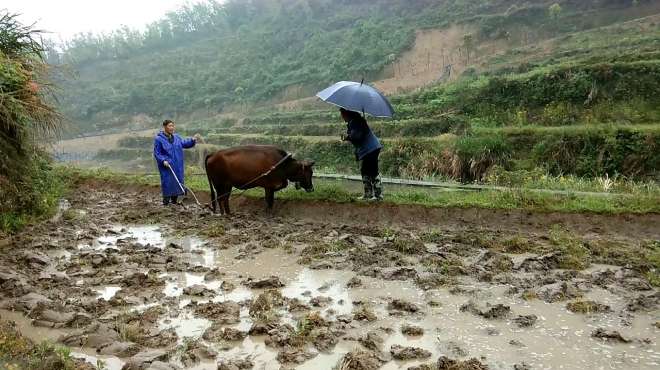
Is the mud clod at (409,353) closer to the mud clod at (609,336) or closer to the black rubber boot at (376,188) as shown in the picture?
the mud clod at (609,336)

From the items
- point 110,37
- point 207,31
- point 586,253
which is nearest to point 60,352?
point 586,253

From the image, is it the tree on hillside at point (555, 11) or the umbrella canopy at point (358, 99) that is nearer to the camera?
the umbrella canopy at point (358, 99)

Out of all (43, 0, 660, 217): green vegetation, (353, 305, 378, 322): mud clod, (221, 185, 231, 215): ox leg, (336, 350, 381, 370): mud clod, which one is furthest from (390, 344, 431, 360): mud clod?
(221, 185, 231, 215): ox leg

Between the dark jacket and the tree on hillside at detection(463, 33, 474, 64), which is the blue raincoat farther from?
the tree on hillside at detection(463, 33, 474, 64)

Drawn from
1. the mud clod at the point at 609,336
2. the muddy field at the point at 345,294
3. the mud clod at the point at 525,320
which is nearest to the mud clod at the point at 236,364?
the muddy field at the point at 345,294

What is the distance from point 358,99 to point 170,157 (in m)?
3.96

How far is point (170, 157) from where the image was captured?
9.92 meters

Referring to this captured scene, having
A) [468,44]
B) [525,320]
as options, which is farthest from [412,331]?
[468,44]

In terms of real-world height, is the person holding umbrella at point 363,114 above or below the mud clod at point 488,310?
above

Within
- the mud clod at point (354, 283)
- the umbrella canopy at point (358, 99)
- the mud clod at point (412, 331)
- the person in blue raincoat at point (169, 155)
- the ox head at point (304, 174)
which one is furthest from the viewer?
the person in blue raincoat at point (169, 155)

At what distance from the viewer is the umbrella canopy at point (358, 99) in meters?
8.05

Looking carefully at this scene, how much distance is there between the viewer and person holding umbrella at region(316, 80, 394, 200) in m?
8.11

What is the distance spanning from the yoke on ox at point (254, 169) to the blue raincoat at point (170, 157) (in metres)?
0.97

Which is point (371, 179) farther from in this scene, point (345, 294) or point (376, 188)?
point (345, 294)
